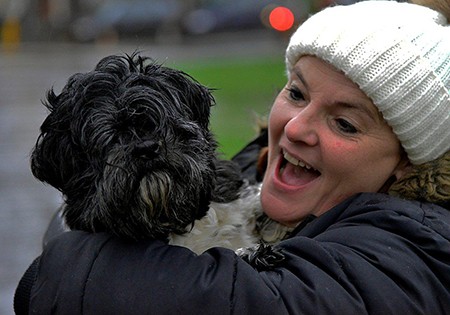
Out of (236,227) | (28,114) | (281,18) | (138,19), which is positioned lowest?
(138,19)

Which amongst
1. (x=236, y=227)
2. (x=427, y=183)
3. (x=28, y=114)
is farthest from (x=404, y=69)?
(x=28, y=114)

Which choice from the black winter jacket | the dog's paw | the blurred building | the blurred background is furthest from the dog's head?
the blurred building

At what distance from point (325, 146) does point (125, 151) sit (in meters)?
0.88

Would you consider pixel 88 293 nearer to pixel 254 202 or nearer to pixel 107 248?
pixel 107 248

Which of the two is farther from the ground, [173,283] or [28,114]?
[173,283]

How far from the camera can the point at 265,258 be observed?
113 inches

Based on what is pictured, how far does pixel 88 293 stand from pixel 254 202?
1278mm

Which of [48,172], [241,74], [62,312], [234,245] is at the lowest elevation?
[241,74]

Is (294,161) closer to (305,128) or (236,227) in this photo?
(305,128)

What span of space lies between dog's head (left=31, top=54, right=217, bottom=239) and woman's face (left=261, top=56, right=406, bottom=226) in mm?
545

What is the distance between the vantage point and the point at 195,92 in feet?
10.4

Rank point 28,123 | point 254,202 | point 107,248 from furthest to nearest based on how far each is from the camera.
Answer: point 28,123 → point 254,202 → point 107,248

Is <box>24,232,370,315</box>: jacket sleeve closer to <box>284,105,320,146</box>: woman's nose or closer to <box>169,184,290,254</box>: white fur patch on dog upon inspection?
<box>169,184,290,254</box>: white fur patch on dog

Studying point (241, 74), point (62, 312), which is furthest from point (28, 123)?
point (62, 312)
